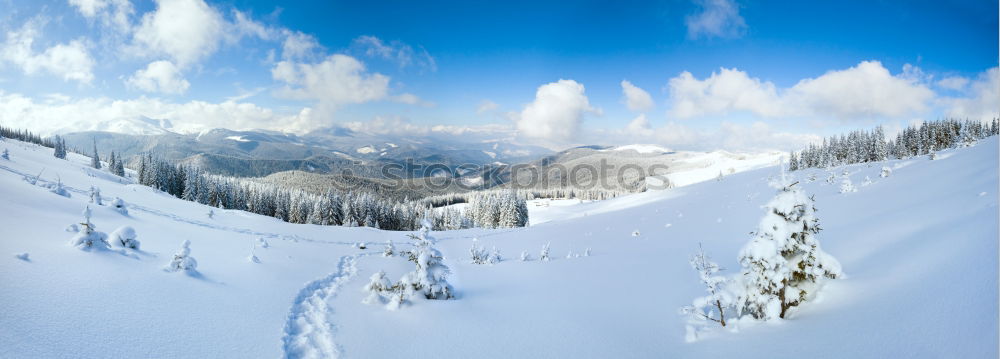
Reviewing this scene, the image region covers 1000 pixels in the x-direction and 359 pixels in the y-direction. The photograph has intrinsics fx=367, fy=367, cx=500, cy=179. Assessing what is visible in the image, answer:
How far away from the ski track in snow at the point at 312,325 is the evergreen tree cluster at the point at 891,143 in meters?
77.8

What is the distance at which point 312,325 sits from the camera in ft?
24.6

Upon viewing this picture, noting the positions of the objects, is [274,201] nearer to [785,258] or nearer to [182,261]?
[182,261]

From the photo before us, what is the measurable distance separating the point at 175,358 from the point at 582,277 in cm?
1072

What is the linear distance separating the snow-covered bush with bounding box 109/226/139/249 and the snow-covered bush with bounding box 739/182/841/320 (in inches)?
500

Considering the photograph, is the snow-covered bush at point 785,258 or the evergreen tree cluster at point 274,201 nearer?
the snow-covered bush at point 785,258

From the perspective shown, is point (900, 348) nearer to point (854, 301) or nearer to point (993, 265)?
point (854, 301)

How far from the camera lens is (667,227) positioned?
73.6 ft

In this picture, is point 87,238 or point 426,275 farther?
point 426,275

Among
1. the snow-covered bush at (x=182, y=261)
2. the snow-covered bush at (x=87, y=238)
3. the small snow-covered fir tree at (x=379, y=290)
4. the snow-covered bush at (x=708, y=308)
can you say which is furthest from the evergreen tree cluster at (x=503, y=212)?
the snow-covered bush at (x=87, y=238)

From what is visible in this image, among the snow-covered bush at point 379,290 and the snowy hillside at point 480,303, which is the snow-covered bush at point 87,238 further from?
the snow-covered bush at point 379,290

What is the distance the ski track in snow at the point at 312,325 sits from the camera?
634 centimetres

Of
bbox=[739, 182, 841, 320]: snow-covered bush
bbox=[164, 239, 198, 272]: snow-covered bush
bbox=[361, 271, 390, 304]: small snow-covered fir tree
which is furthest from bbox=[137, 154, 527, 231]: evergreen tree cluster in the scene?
bbox=[739, 182, 841, 320]: snow-covered bush

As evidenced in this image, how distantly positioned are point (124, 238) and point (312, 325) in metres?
5.00

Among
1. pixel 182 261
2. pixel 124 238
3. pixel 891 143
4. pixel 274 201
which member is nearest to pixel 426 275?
pixel 182 261
